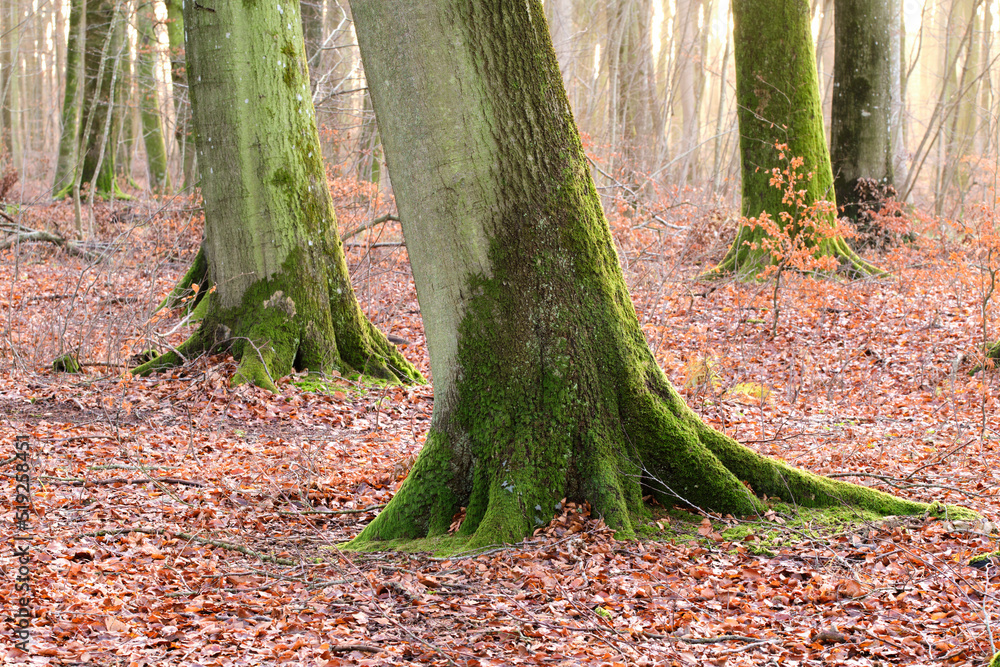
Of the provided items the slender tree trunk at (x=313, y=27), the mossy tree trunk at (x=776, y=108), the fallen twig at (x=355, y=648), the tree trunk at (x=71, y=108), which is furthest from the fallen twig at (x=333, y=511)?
the tree trunk at (x=71, y=108)

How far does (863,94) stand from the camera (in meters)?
11.7

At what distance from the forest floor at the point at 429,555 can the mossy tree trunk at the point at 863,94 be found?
10.8ft

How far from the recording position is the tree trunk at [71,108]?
15215mm

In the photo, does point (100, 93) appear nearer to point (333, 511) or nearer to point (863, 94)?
point (863, 94)

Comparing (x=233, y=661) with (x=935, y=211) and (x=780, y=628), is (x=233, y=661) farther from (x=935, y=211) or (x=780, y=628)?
(x=935, y=211)

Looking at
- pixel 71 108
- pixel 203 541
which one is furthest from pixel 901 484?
pixel 71 108

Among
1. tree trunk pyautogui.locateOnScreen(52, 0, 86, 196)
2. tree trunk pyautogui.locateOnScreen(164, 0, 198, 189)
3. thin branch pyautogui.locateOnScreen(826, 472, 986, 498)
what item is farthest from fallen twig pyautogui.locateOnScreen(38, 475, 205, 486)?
tree trunk pyautogui.locateOnScreen(52, 0, 86, 196)

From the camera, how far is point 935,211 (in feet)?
47.5

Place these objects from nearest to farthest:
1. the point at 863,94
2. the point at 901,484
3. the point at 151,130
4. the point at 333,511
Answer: the point at 901,484, the point at 333,511, the point at 863,94, the point at 151,130

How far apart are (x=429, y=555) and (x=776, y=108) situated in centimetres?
834

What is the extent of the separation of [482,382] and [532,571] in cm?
97

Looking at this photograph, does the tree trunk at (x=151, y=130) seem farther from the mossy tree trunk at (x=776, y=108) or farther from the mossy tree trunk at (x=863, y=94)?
the mossy tree trunk at (x=863, y=94)

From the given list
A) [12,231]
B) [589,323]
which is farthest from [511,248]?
[12,231]

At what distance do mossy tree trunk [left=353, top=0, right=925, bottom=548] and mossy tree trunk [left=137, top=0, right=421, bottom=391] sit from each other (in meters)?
3.42
